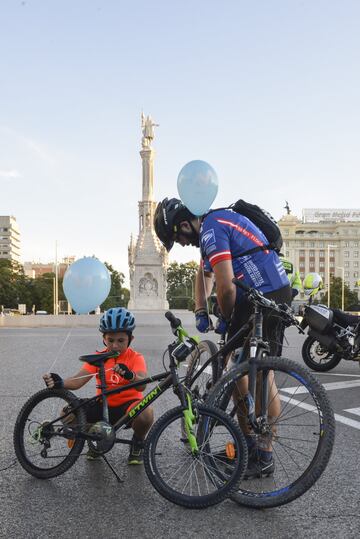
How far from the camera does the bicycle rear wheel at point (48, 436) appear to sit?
3762 millimetres

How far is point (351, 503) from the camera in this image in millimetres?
3270

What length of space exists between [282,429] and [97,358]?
1.14 metres

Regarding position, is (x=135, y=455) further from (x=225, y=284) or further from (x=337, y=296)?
(x=337, y=296)

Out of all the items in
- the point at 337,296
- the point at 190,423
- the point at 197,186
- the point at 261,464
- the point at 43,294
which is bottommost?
the point at 43,294

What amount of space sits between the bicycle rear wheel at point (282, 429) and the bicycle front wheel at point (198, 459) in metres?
0.11

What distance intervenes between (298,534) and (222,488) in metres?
0.46

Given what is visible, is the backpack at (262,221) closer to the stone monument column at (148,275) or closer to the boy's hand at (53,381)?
the boy's hand at (53,381)

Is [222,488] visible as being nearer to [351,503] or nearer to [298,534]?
[298,534]

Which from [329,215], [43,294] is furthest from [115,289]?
[329,215]

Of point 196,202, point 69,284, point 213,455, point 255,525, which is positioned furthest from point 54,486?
point 69,284

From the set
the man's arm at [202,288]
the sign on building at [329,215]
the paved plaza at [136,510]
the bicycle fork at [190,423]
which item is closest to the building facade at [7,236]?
the sign on building at [329,215]

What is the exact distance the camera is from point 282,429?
3.40 m

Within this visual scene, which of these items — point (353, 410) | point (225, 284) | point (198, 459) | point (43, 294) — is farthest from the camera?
point (43, 294)

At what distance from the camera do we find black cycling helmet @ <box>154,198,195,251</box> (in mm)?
4086
